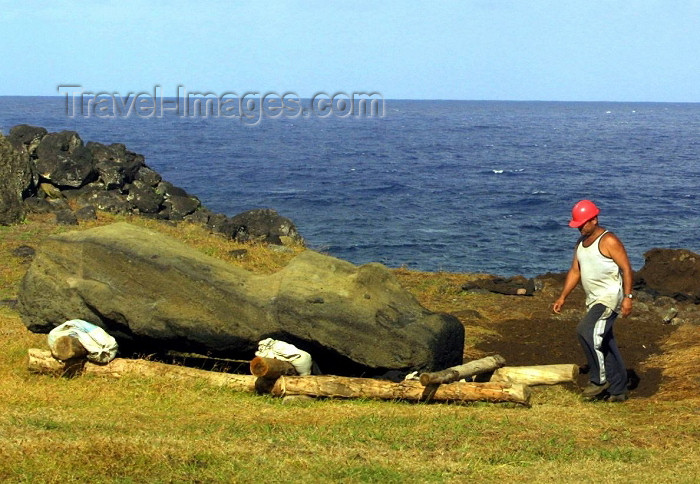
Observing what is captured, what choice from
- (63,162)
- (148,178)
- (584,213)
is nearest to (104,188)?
(63,162)

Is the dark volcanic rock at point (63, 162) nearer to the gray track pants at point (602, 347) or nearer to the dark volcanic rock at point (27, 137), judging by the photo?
the dark volcanic rock at point (27, 137)

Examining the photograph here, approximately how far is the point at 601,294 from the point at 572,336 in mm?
4124

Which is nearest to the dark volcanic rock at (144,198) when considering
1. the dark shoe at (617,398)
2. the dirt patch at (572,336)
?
the dirt patch at (572,336)

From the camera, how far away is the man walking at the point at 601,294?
12.1 m

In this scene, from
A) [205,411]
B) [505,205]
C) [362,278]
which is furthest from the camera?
[505,205]

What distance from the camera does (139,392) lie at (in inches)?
460

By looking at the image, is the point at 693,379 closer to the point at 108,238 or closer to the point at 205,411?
the point at 205,411

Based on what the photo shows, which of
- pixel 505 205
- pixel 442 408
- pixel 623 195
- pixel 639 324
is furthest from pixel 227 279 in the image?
pixel 623 195

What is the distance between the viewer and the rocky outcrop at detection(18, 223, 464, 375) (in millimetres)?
12484

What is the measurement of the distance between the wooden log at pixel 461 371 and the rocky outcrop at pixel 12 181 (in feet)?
59.1

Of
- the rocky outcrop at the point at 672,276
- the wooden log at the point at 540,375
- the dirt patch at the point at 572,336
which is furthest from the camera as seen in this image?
the rocky outcrop at the point at 672,276

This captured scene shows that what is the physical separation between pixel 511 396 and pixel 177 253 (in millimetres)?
5507

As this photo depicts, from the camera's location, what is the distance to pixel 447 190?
218 feet

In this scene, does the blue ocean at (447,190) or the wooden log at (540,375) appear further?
the blue ocean at (447,190)
